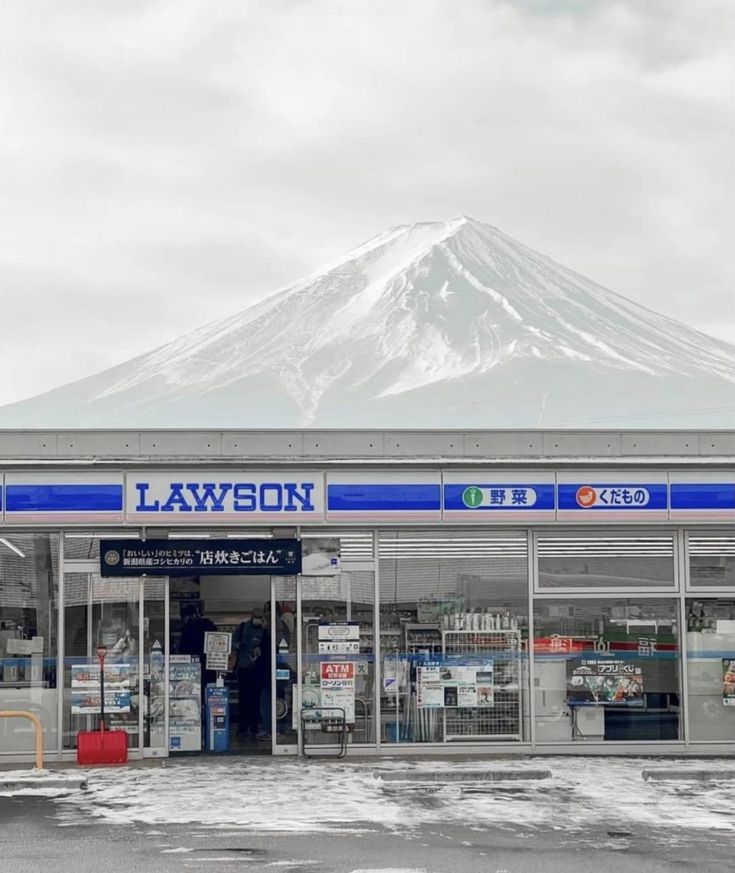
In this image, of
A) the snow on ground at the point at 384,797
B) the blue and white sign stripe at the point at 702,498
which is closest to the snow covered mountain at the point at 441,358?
the blue and white sign stripe at the point at 702,498

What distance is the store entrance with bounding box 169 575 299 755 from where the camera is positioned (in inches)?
678

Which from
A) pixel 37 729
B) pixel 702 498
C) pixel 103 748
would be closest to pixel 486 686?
pixel 702 498

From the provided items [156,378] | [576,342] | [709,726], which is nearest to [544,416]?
[576,342]

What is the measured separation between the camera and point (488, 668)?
693 inches

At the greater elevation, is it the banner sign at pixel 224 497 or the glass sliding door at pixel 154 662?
the banner sign at pixel 224 497

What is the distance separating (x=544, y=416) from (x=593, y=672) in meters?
143

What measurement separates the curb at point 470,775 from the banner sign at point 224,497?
11.1 ft

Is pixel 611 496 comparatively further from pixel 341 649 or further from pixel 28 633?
pixel 28 633

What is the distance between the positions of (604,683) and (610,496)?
2.32m

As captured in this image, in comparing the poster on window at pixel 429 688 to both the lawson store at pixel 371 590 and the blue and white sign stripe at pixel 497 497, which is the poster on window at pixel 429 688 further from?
the blue and white sign stripe at pixel 497 497

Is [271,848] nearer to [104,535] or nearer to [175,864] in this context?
[175,864]

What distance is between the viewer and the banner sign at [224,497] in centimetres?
1706

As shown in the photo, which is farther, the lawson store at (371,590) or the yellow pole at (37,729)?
the lawson store at (371,590)

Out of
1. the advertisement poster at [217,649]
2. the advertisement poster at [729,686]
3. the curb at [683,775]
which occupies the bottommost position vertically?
the curb at [683,775]
